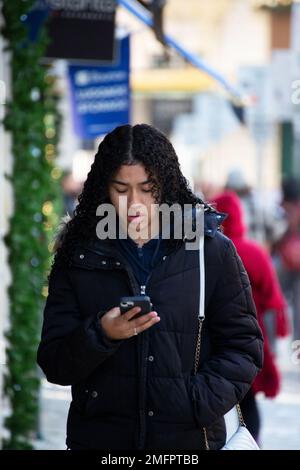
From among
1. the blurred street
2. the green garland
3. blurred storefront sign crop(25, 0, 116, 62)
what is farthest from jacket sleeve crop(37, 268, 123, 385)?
blurred storefront sign crop(25, 0, 116, 62)

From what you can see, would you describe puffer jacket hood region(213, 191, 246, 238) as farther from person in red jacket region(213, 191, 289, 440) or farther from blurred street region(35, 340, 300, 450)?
blurred street region(35, 340, 300, 450)

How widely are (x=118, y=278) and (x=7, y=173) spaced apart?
3.58m

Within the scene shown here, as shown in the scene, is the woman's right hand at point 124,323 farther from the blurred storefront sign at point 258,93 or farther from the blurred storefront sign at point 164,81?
the blurred storefront sign at point 164,81

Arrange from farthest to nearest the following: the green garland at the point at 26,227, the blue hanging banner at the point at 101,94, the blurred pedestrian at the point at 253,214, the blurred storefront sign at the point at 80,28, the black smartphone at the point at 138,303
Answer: the blurred pedestrian at the point at 253,214 < the blue hanging banner at the point at 101,94 < the blurred storefront sign at the point at 80,28 < the green garland at the point at 26,227 < the black smartphone at the point at 138,303

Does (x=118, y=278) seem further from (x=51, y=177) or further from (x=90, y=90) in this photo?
(x=90, y=90)

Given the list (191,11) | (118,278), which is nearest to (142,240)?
(118,278)

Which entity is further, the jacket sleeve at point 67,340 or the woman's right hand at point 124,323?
the jacket sleeve at point 67,340

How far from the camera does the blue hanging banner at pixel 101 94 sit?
440 inches

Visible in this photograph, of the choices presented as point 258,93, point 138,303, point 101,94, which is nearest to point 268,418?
point 101,94

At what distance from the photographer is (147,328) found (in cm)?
347

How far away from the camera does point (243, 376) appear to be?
364 cm

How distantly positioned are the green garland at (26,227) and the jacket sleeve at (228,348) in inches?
139

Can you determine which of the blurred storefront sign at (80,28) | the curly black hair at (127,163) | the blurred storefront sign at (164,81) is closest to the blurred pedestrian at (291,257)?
the blurred storefront sign at (80,28)

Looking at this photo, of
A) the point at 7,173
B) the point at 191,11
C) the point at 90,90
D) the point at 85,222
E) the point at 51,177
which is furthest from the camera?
the point at 191,11
